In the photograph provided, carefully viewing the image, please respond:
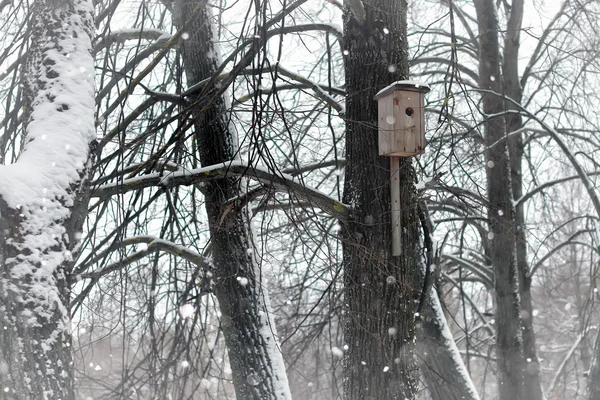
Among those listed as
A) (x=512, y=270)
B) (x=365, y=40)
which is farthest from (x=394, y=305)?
(x=512, y=270)

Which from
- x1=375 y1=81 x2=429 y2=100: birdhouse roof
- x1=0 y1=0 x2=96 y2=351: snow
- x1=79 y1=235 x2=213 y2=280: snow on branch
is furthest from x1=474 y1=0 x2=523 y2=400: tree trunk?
x1=0 y1=0 x2=96 y2=351: snow

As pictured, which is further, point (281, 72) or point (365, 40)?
point (281, 72)

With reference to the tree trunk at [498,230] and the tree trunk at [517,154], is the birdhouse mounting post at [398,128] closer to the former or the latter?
the tree trunk at [498,230]

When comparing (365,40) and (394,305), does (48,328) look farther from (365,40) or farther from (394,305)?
(365,40)

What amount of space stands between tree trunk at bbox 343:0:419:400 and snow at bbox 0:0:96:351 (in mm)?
1659

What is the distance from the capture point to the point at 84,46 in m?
3.95

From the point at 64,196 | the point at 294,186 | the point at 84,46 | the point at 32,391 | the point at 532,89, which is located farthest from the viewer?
the point at 532,89

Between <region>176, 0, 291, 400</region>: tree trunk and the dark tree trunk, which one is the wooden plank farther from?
the dark tree trunk

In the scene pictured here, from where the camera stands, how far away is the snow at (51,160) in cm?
339

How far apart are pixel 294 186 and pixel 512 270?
14.0ft

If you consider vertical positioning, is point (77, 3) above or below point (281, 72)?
below

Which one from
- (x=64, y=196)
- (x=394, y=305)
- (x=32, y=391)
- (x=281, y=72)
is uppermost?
(x=281, y=72)

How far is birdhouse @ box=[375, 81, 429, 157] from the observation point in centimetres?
418

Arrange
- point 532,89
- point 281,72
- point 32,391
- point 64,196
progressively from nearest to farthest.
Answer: point 32,391, point 64,196, point 281,72, point 532,89
